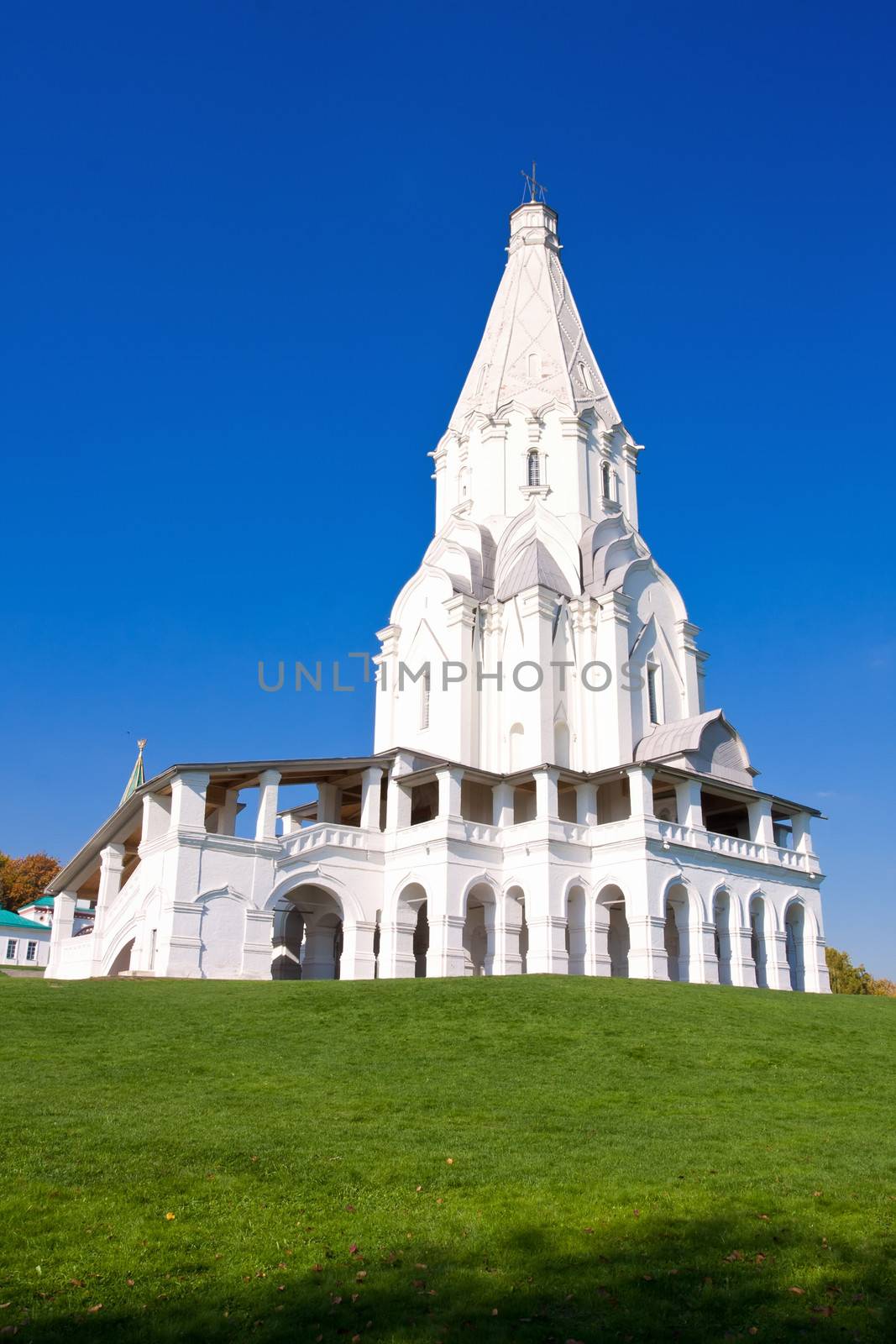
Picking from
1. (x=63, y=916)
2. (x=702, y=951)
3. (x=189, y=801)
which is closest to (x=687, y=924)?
(x=702, y=951)

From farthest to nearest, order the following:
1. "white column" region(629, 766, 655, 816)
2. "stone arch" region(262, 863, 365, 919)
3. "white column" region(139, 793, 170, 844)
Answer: "white column" region(629, 766, 655, 816) < "white column" region(139, 793, 170, 844) < "stone arch" region(262, 863, 365, 919)

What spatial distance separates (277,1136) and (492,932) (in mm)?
21034

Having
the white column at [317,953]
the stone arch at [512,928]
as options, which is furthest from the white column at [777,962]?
the white column at [317,953]

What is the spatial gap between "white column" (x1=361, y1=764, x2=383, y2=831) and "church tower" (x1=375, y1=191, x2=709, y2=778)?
1911 mm

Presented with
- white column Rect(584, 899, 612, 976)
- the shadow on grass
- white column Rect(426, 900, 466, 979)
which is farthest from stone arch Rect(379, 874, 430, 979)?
the shadow on grass

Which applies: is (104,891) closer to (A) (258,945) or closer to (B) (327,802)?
(B) (327,802)

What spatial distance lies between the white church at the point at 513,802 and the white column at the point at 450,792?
0.24 ft

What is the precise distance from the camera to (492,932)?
3120cm

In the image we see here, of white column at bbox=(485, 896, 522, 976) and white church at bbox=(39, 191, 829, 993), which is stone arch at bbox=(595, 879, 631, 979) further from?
white column at bbox=(485, 896, 522, 976)

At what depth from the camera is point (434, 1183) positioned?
30.5 feet

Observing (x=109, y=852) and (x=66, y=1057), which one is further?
(x=109, y=852)

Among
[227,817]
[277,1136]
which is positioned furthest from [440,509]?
[277,1136]

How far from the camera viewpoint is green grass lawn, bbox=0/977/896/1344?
6867 mm

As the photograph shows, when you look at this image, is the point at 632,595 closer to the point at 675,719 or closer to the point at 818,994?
the point at 675,719
